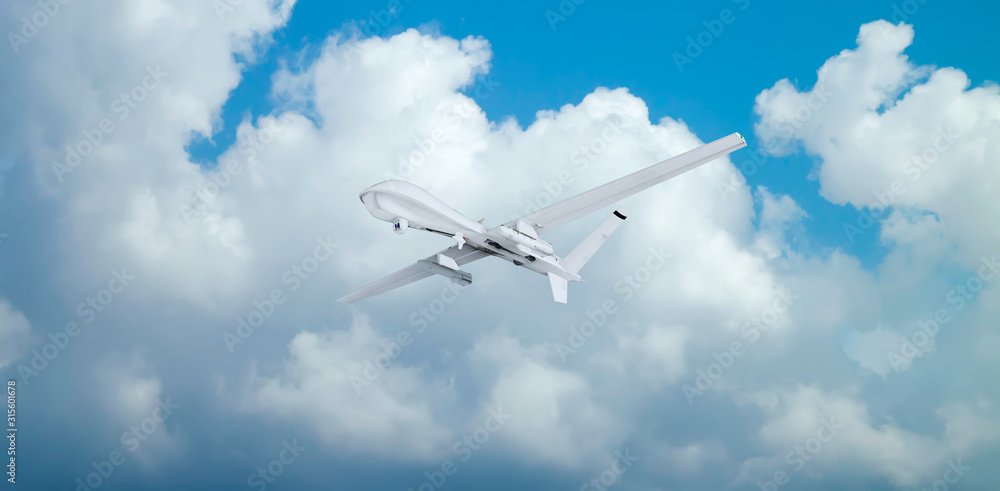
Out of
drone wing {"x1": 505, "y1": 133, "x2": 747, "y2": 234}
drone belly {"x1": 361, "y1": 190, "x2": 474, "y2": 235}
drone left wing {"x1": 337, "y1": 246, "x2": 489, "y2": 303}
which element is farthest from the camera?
drone left wing {"x1": 337, "y1": 246, "x2": 489, "y2": 303}

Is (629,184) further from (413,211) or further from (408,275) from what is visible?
(408,275)

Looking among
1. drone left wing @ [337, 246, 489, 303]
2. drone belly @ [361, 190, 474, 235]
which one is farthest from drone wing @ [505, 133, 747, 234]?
drone belly @ [361, 190, 474, 235]

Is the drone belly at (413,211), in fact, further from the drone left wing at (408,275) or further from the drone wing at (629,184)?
the drone wing at (629,184)

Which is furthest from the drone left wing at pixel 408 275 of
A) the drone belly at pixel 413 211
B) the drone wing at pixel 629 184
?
the drone wing at pixel 629 184

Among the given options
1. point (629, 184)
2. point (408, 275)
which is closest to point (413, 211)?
point (408, 275)

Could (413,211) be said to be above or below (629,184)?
below

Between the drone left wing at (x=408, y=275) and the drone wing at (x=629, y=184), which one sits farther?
the drone left wing at (x=408, y=275)

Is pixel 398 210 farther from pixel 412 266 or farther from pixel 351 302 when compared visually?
pixel 351 302

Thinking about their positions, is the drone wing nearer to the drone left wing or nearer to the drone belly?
the drone left wing
